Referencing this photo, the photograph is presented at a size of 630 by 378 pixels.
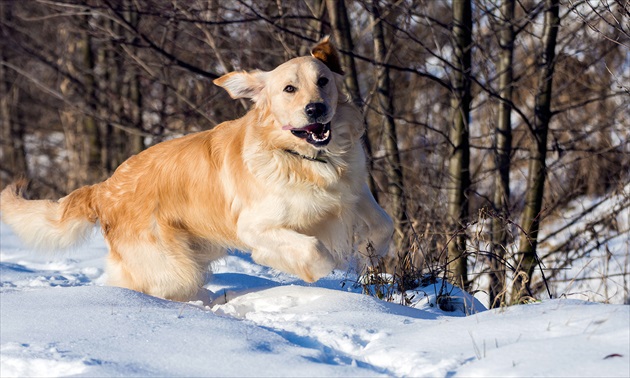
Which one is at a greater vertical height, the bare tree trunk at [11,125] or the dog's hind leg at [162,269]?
the bare tree trunk at [11,125]

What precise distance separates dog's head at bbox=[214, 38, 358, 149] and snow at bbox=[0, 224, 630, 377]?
36.3 inches

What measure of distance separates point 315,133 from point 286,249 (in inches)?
25.7

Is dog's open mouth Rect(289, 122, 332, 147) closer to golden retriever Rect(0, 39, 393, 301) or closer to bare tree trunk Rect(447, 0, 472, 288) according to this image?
golden retriever Rect(0, 39, 393, 301)

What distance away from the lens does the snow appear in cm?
252

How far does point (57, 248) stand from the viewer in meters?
4.91

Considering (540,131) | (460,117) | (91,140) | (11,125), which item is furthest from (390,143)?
(11,125)

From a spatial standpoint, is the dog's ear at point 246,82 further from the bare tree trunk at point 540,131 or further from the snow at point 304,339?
the bare tree trunk at point 540,131

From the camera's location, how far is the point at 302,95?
13.5ft

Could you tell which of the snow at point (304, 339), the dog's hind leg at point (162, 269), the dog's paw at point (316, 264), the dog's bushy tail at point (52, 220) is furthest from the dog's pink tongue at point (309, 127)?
the dog's bushy tail at point (52, 220)

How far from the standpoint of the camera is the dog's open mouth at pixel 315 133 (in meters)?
4.09

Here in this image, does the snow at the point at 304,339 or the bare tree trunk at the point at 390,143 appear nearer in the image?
the snow at the point at 304,339

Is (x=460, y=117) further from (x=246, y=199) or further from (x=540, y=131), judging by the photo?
(x=246, y=199)

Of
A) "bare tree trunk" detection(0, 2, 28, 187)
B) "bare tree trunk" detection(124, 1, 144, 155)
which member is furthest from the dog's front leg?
"bare tree trunk" detection(0, 2, 28, 187)

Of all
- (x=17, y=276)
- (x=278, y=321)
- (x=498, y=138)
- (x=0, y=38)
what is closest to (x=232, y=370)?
(x=278, y=321)
